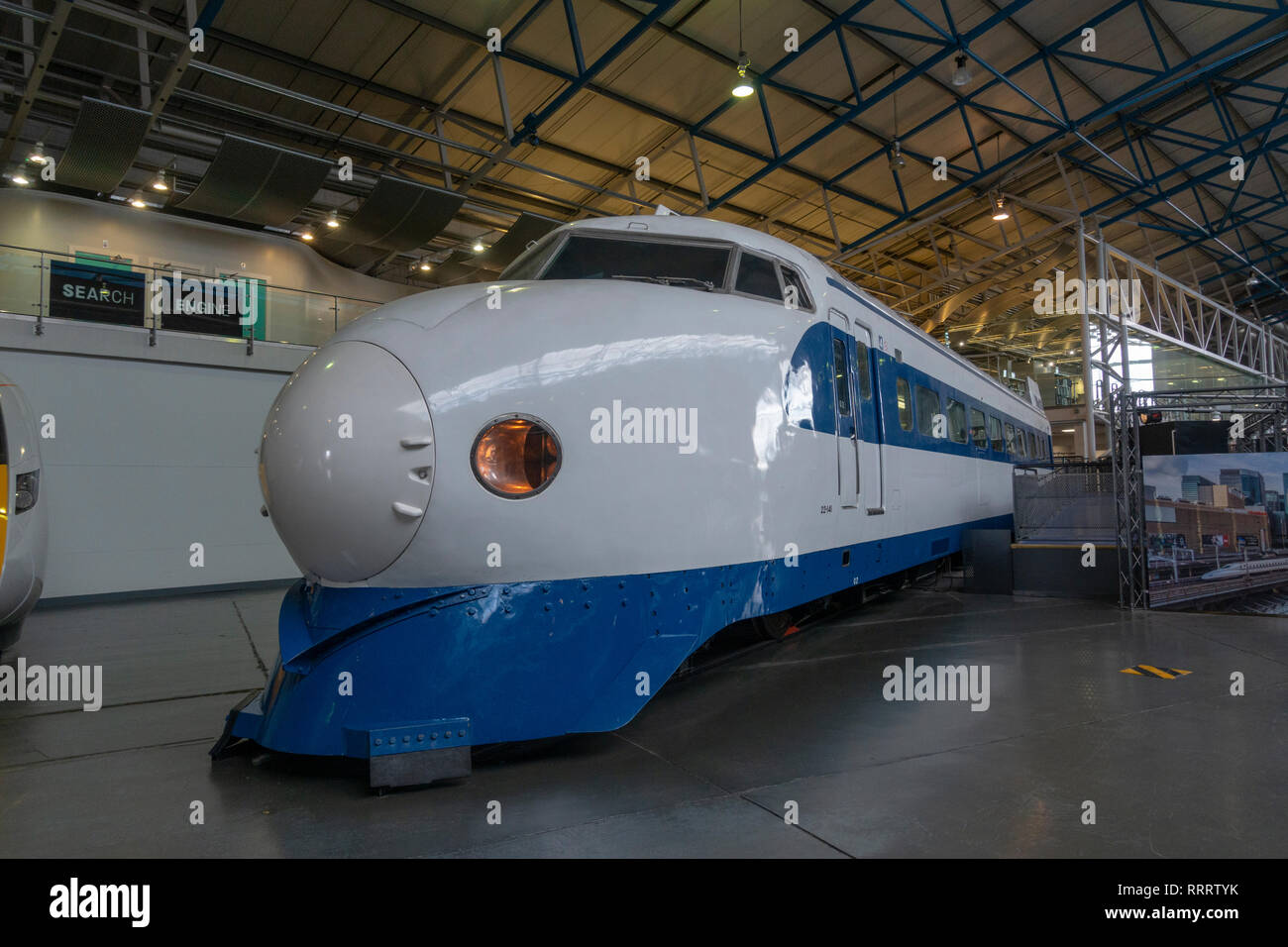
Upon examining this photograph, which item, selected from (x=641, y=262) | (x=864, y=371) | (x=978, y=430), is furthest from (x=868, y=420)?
(x=978, y=430)

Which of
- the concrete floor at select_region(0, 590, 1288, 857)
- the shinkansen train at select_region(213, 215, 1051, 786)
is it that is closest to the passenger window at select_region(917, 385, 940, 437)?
the concrete floor at select_region(0, 590, 1288, 857)

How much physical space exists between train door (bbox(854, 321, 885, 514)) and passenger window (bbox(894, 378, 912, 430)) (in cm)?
72

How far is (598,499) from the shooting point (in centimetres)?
371

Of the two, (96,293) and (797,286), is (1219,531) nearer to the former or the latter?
(797,286)

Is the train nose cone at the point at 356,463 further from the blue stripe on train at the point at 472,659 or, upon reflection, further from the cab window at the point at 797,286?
the cab window at the point at 797,286

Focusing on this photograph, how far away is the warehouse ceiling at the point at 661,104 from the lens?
1183 cm

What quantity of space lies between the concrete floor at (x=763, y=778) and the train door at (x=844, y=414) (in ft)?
4.49

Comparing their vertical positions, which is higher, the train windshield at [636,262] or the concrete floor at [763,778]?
the train windshield at [636,262]

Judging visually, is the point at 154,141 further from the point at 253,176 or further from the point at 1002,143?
the point at 1002,143

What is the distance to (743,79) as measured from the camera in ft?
42.5

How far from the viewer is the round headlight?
3459 millimetres

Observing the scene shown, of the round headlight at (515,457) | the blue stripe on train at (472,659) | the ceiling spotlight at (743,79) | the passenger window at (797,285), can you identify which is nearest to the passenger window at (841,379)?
the passenger window at (797,285)
